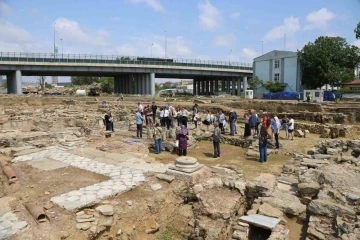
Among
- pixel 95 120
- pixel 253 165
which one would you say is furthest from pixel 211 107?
pixel 253 165

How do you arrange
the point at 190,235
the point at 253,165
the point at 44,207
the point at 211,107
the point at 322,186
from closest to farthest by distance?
the point at 44,207, the point at 190,235, the point at 322,186, the point at 253,165, the point at 211,107

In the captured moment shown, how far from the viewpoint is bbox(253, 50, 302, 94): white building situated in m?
47.8

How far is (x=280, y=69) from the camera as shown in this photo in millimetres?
50344

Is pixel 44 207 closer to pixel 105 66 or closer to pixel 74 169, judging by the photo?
pixel 74 169

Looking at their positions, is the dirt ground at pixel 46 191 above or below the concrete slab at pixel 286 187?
above

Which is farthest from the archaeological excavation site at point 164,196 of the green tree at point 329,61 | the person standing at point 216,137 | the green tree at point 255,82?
the green tree at point 255,82

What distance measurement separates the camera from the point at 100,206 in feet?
18.4

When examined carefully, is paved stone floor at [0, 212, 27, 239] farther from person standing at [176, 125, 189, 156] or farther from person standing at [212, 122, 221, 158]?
person standing at [212, 122, 221, 158]

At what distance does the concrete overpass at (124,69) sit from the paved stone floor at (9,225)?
39284mm

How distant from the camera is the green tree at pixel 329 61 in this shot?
1624 inches

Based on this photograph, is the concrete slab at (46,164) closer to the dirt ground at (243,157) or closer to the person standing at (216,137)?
the dirt ground at (243,157)

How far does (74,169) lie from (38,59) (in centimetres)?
3753

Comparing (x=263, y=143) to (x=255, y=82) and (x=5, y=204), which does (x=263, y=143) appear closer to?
(x=5, y=204)

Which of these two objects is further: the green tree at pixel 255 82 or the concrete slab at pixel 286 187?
the green tree at pixel 255 82
